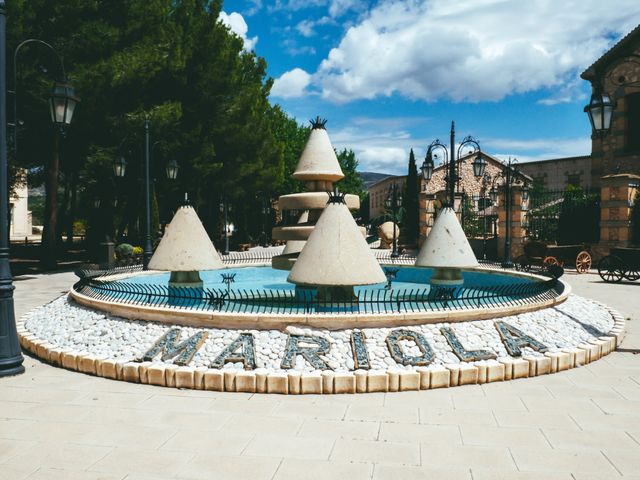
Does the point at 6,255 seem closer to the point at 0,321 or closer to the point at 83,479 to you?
the point at 0,321

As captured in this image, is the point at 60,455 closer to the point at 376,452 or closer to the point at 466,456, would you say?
the point at 376,452

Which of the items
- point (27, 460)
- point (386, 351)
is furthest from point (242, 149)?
point (27, 460)

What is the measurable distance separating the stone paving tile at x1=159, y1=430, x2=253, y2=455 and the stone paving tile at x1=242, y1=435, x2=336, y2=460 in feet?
0.37

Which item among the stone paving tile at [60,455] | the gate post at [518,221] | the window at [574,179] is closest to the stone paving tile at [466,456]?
the stone paving tile at [60,455]

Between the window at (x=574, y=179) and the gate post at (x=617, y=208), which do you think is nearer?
the gate post at (x=617, y=208)

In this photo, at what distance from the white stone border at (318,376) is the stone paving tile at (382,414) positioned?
56cm

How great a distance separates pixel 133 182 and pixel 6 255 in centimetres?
2443

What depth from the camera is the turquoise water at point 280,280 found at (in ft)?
47.1

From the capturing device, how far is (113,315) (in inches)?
352

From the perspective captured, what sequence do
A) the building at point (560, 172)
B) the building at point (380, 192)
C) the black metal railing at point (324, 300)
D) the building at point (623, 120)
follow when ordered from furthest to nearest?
the building at point (380, 192)
the building at point (560, 172)
the building at point (623, 120)
the black metal railing at point (324, 300)

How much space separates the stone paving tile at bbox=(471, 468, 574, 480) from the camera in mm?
4535

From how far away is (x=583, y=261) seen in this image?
22.4m

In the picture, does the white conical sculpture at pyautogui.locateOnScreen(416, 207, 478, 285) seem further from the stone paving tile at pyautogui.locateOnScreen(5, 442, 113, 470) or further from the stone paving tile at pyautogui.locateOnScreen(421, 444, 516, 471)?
the stone paving tile at pyautogui.locateOnScreen(5, 442, 113, 470)

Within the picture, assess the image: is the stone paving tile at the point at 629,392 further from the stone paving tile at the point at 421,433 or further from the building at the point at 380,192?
the building at the point at 380,192
